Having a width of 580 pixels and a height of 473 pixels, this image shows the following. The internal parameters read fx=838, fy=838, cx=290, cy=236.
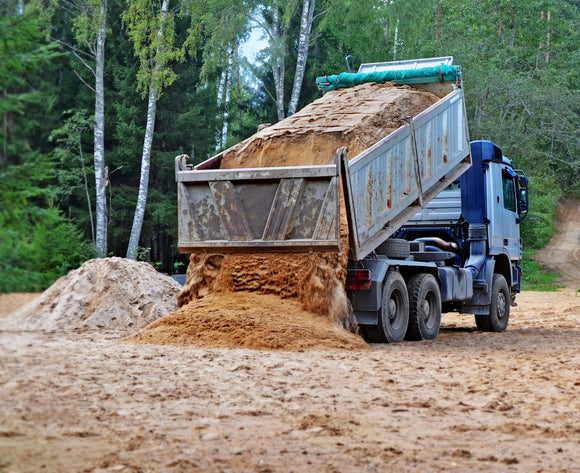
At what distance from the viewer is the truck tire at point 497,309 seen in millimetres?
14602

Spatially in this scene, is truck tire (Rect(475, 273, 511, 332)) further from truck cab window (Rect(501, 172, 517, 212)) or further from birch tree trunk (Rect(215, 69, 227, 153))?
birch tree trunk (Rect(215, 69, 227, 153))

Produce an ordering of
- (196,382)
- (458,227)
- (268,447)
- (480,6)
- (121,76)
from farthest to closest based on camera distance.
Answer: (480,6) < (121,76) < (458,227) < (196,382) < (268,447)

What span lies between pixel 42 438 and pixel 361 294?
6.47 m

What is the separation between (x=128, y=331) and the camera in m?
11.6

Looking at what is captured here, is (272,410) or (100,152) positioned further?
(100,152)

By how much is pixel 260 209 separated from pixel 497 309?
632cm

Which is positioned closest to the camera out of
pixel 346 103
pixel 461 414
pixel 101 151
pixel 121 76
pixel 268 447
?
pixel 268 447

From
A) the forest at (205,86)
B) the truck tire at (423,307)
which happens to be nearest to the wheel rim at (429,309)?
the truck tire at (423,307)

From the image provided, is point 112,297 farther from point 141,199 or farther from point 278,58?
point 278,58

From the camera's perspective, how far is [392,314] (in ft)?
37.4

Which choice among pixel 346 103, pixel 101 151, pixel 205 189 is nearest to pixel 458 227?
pixel 346 103

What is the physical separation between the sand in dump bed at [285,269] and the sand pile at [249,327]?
0.01 meters

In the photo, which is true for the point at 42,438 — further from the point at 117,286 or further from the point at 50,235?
the point at 117,286

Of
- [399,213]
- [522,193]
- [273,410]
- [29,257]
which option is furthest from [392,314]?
[29,257]
